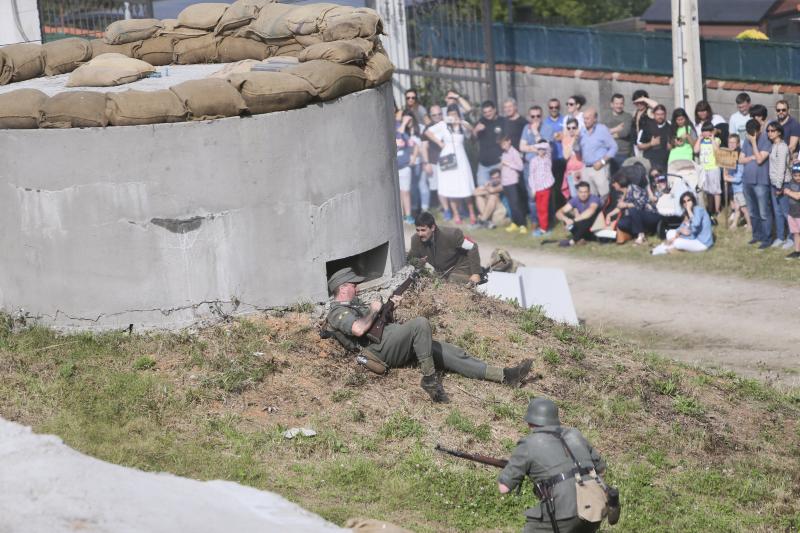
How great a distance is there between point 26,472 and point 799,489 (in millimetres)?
5853

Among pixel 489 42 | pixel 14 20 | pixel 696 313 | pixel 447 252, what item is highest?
pixel 14 20

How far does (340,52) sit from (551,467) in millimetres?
5143

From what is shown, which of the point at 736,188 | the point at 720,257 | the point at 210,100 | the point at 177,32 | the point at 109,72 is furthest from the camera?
the point at 736,188

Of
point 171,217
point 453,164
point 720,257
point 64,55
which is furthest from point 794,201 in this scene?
point 64,55

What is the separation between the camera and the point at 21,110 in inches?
404

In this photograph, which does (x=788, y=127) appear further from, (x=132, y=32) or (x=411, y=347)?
(x=132, y=32)

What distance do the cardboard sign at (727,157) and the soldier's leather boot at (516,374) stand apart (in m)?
7.37

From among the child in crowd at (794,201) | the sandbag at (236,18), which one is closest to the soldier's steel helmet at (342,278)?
the sandbag at (236,18)

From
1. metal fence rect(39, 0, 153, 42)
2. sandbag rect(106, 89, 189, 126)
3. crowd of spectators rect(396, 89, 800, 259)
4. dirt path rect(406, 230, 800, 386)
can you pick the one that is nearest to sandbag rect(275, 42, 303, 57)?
sandbag rect(106, 89, 189, 126)

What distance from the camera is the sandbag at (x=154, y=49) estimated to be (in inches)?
523

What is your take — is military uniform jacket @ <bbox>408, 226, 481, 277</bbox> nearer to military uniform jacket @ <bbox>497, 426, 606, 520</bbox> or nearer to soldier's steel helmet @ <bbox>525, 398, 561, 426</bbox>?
soldier's steel helmet @ <bbox>525, 398, 561, 426</bbox>

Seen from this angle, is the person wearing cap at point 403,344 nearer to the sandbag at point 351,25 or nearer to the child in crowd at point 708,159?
the sandbag at point 351,25

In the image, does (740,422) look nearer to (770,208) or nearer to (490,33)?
(770,208)

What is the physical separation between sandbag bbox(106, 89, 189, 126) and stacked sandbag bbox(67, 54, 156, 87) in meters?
1.58
